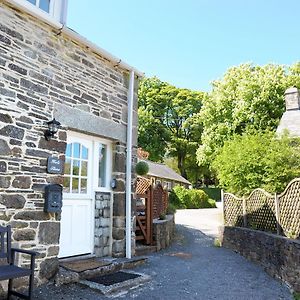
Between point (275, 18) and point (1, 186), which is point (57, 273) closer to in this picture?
point (1, 186)

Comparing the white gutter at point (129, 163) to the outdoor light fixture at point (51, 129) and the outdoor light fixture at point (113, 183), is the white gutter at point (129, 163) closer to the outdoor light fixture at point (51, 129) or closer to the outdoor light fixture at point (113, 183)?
the outdoor light fixture at point (113, 183)

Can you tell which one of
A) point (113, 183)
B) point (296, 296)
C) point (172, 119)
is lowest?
point (296, 296)

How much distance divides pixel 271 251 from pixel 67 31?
6352mm

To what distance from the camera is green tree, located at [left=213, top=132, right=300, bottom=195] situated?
9094mm

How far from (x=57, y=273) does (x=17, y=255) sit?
0.78 metres

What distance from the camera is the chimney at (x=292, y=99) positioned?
2132 cm

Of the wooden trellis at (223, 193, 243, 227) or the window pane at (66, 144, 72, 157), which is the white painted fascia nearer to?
the window pane at (66, 144, 72, 157)

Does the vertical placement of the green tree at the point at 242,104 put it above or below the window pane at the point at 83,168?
above

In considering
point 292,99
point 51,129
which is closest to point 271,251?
point 51,129

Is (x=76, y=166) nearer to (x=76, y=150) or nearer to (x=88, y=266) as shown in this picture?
(x=76, y=150)

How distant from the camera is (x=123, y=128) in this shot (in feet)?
23.9

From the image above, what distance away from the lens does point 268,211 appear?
7.77m

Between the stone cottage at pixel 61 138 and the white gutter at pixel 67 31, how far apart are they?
21 millimetres

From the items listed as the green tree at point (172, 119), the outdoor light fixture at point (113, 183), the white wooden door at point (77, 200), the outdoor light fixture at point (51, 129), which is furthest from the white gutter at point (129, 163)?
the green tree at point (172, 119)
